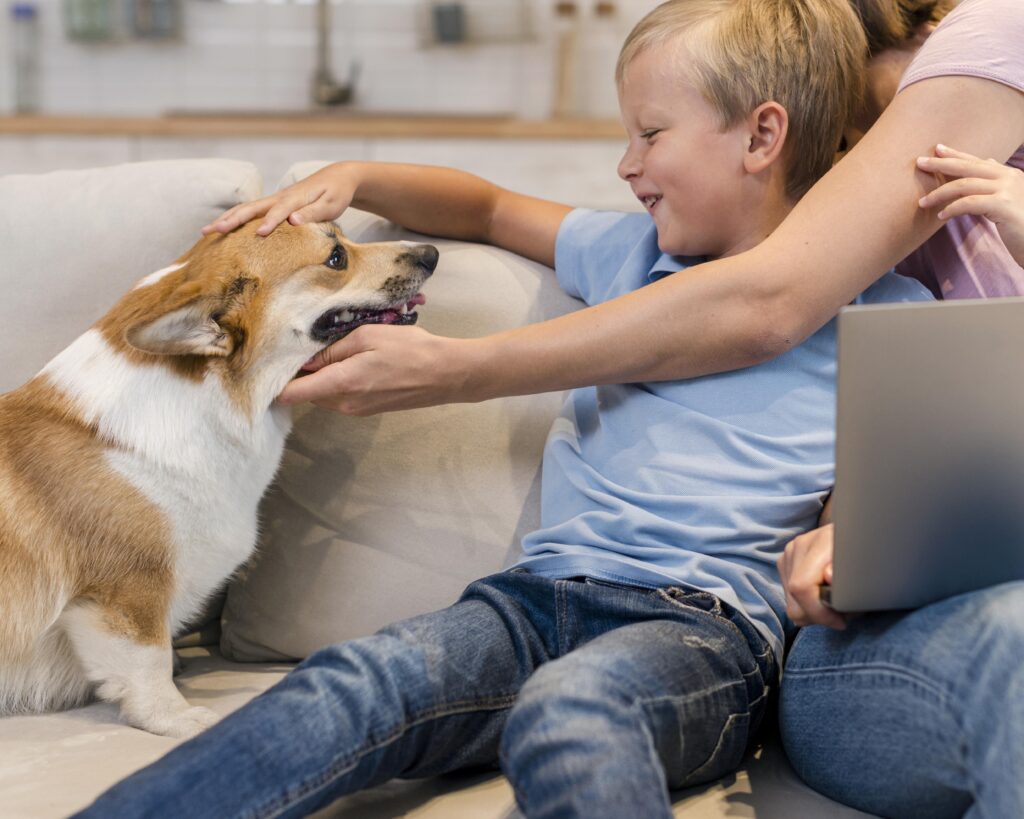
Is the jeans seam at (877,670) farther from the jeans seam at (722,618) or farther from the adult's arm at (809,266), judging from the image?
the adult's arm at (809,266)

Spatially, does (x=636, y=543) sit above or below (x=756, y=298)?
below

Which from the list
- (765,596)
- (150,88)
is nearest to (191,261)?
(765,596)

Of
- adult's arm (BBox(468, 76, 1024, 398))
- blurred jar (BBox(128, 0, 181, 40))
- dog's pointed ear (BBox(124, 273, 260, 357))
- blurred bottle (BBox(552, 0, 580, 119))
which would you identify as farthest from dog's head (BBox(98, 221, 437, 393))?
blurred jar (BBox(128, 0, 181, 40))

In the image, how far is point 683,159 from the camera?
4.21 ft

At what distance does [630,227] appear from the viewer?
144 centimetres

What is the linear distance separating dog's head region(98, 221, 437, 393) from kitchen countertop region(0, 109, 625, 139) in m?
1.98

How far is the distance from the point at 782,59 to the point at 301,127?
2.25m

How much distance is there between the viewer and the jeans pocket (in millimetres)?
1045

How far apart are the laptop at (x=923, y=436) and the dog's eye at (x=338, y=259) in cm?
71

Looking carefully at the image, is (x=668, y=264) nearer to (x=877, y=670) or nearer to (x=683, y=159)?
(x=683, y=159)

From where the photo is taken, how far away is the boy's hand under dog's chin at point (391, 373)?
122 centimetres

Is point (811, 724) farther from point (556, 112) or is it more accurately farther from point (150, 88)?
point (150, 88)

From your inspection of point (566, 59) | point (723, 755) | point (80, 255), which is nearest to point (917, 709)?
point (723, 755)

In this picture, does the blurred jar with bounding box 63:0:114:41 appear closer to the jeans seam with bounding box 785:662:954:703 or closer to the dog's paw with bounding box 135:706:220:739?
the dog's paw with bounding box 135:706:220:739
